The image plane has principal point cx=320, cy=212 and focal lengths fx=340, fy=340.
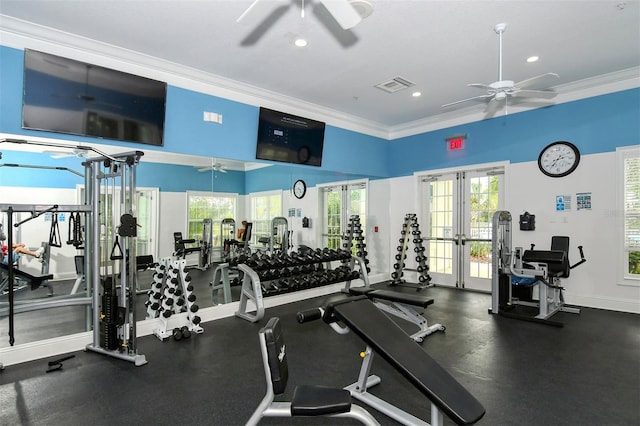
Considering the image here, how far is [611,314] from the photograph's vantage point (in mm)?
4242

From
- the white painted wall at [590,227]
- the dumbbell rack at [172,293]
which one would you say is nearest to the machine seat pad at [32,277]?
the dumbbell rack at [172,293]

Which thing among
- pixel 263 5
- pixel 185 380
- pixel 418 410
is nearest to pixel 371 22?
pixel 263 5

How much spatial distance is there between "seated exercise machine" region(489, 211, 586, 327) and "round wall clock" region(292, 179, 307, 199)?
9.38 feet

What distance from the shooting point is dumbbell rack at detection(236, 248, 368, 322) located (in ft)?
13.4

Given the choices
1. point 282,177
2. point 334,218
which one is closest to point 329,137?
point 282,177

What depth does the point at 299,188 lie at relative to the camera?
219 inches

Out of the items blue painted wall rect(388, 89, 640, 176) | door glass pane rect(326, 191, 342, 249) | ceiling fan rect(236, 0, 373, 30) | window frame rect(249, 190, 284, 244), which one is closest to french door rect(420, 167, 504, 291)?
blue painted wall rect(388, 89, 640, 176)

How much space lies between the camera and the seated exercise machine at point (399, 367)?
5.34 ft

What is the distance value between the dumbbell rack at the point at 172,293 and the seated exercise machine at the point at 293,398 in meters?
2.36

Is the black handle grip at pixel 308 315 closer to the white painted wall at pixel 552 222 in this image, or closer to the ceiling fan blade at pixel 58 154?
the white painted wall at pixel 552 222

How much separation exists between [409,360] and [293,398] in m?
0.70

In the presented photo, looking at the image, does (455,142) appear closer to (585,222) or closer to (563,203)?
(563,203)

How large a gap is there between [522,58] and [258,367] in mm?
4255

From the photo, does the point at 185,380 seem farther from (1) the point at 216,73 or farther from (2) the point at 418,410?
(1) the point at 216,73
